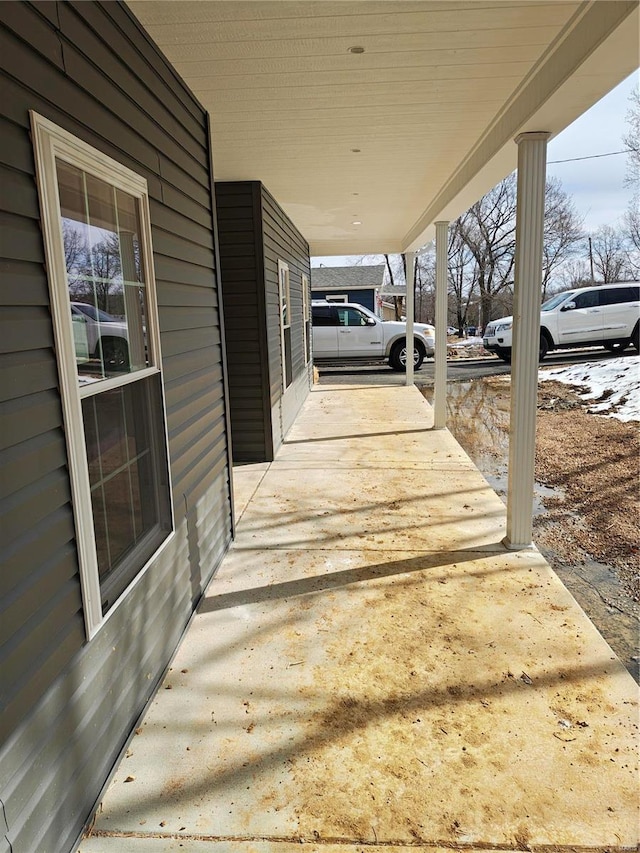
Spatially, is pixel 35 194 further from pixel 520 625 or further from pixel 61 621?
pixel 520 625

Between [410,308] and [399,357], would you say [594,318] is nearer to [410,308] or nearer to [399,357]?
[399,357]

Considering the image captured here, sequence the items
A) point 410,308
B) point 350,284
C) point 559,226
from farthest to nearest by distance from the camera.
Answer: point 559,226 → point 350,284 → point 410,308

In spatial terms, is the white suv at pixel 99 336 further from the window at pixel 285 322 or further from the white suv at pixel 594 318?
the white suv at pixel 594 318

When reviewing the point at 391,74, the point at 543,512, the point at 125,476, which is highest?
the point at 391,74

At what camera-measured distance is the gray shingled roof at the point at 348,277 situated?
24.3m

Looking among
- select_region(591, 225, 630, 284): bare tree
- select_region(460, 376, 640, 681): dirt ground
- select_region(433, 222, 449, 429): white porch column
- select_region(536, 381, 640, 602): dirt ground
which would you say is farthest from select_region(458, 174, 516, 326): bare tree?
select_region(433, 222, 449, 429): white porch column

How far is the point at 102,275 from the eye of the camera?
2.08m

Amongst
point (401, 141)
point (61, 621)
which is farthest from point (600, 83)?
point (61, 621)

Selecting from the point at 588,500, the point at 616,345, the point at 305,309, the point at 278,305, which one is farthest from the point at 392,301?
the point at 588,500

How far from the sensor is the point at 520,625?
2.81 meters

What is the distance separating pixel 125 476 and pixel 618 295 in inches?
529

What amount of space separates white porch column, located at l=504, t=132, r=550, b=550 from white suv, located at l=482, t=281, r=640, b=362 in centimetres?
1032

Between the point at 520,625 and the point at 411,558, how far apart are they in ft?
2.89

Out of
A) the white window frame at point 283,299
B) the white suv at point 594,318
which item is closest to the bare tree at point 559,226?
the white suv at point 594,318
